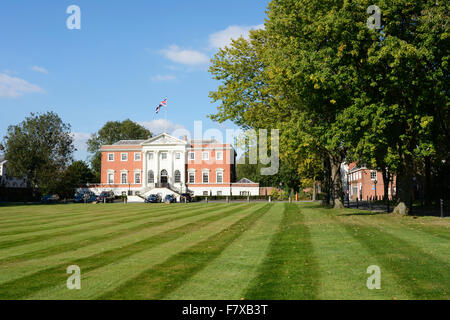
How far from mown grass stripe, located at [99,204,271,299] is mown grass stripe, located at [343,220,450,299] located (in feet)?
15.4

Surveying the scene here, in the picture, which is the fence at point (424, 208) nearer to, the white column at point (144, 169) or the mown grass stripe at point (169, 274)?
the mown grass stripe at point (169, 274)

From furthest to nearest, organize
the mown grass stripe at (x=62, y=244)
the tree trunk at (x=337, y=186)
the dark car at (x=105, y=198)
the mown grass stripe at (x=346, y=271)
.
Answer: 1. the dark car at (x=105, y=198)
2. the tree trunk at (x=337, y=186)
3. the mown grass stripe at (x=62, y=244)
4. the mown grass stripe at (x=346, y=271)

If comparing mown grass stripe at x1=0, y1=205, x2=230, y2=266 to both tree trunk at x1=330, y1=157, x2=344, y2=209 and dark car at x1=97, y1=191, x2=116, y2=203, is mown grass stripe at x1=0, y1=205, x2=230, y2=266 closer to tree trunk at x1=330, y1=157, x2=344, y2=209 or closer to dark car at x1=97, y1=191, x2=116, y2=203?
tree trunk at x1=330, y1=157, x2=344, y2=209

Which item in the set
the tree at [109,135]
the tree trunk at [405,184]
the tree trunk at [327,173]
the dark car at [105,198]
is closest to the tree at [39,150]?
the dark car at [105,198]

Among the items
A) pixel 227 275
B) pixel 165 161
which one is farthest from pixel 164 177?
pixel 227 275

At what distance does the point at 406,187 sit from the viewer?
26.0 meters

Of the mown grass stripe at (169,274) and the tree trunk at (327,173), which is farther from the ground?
the tree trunk at (327,173)

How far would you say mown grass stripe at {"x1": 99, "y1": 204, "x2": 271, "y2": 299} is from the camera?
7570mm

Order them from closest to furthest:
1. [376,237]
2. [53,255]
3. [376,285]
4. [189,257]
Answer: [376,285], [189,257], [53,255], [376,237]

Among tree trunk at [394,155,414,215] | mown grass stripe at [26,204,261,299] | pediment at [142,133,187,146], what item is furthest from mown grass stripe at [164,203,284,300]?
pediment at [142,133,187,146]

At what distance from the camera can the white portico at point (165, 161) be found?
88312 millimetres
